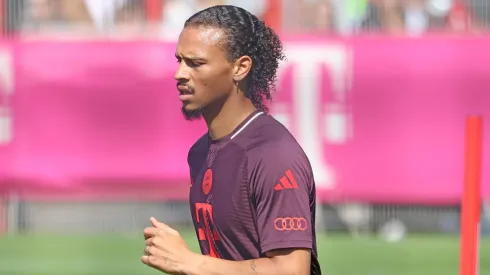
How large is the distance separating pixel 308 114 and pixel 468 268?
23.0 ft

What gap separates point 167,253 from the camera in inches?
157

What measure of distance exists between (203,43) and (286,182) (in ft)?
2.08

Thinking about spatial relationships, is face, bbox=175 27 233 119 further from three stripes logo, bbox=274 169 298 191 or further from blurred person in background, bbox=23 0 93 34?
blurred person in background, bbox=23 0 93 34

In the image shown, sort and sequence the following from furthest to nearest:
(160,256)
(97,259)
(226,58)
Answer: (97,259), (226,58), (160,256)

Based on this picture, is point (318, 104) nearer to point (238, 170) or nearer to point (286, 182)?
point (238, 170)

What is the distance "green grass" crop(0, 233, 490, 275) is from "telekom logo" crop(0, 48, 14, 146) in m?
1.07

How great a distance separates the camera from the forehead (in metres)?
4.27

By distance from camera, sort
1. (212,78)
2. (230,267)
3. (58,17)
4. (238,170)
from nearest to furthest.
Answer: (230,267) → (238,170) → (212,78) → (58,17)

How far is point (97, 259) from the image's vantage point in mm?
10750

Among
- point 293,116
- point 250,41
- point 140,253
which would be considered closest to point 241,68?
point 250,41

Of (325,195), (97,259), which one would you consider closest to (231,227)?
(97,259)

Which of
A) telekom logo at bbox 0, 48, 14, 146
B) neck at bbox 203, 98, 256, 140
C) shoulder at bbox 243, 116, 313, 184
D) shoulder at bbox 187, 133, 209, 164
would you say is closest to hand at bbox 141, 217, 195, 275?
shoulder at bbox 243, 116, 313, 184

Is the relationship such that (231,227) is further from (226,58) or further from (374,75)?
(374,75)

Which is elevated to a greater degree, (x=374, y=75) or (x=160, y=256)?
(x=374, y=75)
